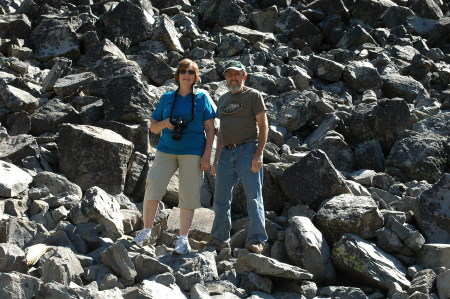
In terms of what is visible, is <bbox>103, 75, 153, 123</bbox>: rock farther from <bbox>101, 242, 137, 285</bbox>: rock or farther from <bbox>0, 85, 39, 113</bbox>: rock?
<bbox>101, 242, 137, 285</bbox>: rock

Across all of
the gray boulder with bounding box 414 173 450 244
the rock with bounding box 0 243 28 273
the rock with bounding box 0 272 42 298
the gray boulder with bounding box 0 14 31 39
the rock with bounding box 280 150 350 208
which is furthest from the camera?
the gray boulder with bounding box 0 14 31 39

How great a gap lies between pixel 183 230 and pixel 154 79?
737 cm

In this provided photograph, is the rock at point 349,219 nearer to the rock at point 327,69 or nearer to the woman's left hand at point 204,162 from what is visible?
the woman's left hand at point 204,162

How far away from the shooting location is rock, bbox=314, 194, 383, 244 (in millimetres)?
8742

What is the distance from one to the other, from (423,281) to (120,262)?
331cm

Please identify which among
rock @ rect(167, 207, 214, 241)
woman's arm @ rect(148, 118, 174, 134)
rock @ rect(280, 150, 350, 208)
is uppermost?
woman's arm @ rect(148, 118, 174, 134)

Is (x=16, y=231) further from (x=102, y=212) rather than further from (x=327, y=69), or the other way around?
(x=327, y=69)

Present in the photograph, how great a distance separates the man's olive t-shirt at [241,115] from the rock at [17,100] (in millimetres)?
5158

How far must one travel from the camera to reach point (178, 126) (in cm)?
775

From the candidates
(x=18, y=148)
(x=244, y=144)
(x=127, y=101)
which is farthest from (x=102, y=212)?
→ (x=127, y=101)

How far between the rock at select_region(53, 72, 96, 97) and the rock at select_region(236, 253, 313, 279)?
6390mm

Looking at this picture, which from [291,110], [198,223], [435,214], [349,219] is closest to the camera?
[349,219]

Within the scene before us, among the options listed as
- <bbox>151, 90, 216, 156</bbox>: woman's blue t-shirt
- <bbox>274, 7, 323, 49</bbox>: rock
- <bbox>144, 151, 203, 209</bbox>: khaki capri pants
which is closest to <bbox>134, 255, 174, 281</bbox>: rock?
<bbox>144, 151, 203, 209</bbox>: khaki capri pants

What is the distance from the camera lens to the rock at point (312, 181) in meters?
9.73
